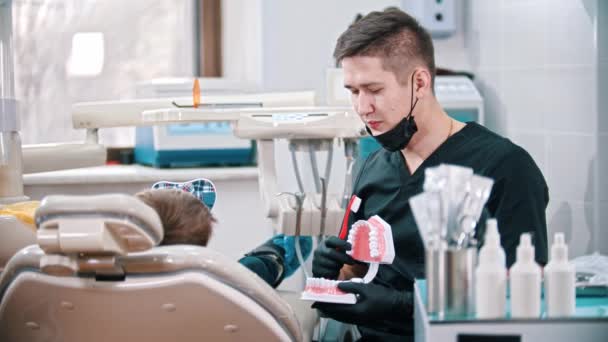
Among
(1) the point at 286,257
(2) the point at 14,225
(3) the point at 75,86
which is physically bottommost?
(1) the point at 286,257

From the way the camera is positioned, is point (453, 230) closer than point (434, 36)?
Yes

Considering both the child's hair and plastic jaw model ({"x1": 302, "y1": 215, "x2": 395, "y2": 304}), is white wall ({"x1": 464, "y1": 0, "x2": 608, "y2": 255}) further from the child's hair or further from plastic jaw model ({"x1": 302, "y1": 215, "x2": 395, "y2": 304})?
the child's hair

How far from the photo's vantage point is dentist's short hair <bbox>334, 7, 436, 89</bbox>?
1.98 m

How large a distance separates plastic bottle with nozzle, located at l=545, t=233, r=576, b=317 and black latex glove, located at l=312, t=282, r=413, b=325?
0.47 m

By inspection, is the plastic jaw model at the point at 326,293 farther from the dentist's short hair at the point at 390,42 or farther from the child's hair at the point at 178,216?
the dentist's short hair at the point at 390,42

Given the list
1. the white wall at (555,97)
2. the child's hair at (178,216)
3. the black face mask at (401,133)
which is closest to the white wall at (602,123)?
the white wall at (555,97)

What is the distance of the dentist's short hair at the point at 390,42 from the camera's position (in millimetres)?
1979

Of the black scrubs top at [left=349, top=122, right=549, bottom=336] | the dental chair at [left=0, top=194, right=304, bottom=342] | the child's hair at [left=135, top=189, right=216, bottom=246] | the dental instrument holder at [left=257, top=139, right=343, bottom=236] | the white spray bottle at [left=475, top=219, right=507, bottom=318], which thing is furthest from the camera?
the dental instrument holder at [left=257, top=139, right=343, bottom=236]

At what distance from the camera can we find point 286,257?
2383mm

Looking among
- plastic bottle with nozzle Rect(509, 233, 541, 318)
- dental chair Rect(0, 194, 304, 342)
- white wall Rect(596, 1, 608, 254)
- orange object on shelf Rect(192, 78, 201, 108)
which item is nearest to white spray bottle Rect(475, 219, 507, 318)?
plastic bottle with nozzle Rect(509, 233, 541, 318)

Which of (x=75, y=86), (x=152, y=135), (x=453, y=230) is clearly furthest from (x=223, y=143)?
(x=453, y=230)

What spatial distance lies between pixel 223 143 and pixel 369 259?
217 centimetres

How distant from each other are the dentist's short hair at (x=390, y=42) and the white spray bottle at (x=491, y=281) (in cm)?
79

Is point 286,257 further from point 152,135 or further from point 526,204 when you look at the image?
point 152,135
